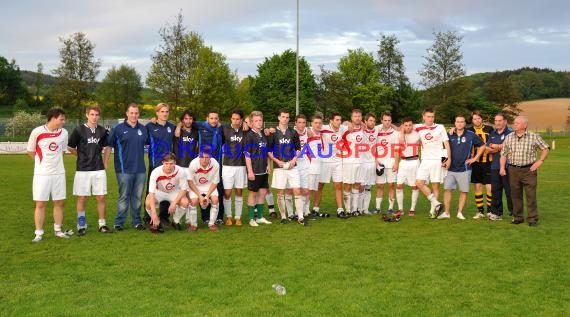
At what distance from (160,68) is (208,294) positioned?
33.7m

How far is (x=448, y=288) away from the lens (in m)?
5.23

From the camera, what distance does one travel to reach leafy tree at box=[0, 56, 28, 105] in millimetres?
72750

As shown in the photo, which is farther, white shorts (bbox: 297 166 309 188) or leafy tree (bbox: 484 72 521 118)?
leafy tree (bbox: 484 72 521 118)

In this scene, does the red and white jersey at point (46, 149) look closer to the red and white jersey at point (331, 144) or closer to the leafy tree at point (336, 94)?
the red and white jersey at point (331, 144)

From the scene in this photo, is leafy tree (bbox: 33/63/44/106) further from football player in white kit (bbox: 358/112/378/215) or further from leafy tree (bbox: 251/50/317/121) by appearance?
football player in white kit (bbox: 358/112/378/215)

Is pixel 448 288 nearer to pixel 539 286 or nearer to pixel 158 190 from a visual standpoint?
pixel 539 286

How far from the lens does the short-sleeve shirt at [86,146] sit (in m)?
7.88

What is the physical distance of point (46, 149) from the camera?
7508mm

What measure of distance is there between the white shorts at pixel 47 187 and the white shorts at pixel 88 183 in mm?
249

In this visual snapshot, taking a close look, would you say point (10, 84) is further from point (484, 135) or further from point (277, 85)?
point (484, 135)

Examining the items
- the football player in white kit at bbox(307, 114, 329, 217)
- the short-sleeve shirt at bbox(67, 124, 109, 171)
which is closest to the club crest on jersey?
the short-sleeve shirt at bbox(67, 124, 109, 171)

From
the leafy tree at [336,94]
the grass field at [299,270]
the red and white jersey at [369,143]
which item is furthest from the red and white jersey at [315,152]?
the leafy tree at [336,94]

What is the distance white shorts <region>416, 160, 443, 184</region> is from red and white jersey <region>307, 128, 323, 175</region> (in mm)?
1977

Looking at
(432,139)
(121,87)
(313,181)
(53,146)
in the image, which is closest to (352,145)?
(313,181)
